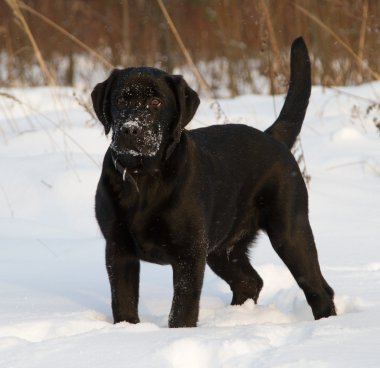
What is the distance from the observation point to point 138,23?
14.1 metres

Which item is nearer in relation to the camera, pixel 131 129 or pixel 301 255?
pixel 131 129


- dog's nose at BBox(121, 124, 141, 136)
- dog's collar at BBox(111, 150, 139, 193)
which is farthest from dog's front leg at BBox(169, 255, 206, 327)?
dog's nose at BBox(121, 124, 141, 136)

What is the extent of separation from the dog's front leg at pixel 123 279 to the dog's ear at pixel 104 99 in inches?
18.8

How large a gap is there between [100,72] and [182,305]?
10.5 metres

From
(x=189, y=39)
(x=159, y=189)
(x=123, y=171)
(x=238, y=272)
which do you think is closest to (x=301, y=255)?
(x=238, y=272)

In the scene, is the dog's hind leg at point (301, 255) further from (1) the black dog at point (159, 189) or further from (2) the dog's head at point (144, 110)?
(2) the dog's head at point (144, 110)

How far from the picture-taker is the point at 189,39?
13.5 metres

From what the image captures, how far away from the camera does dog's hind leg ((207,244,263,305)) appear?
160 inches

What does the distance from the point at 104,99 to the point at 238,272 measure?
114 cm

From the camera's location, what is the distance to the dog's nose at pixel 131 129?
316 cm

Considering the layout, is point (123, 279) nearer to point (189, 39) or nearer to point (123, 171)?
point (123, 171)


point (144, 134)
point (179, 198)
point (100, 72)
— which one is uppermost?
point (144, 134)

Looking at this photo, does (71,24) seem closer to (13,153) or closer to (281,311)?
(13,153)

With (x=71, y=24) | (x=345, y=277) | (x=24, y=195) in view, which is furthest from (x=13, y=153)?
(x=71, y=24)
